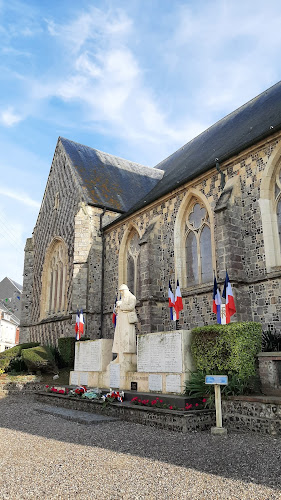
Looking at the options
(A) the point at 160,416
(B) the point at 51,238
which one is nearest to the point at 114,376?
(A) the point at 160,416

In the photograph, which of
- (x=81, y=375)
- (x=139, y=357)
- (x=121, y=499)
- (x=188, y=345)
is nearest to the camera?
(x=121, y=499)

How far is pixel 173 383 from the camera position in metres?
8.57

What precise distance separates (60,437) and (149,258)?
28.3 ft

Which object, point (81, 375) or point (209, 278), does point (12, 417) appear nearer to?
point (81, 375)

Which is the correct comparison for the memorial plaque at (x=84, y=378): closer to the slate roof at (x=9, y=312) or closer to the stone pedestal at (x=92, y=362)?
the stone pedestal at (x=92, y=362)

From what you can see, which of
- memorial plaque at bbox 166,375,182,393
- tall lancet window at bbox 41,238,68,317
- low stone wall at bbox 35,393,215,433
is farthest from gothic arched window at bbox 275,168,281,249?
tall lancet window at bbox 41,238,68,317

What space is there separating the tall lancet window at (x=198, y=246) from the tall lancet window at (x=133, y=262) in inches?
126

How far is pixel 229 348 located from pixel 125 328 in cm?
360

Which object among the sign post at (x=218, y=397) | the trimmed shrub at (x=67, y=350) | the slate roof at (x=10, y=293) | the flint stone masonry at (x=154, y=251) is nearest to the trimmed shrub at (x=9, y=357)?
the flint stone masonry at (x=154, y=251)

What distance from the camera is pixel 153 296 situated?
1409 cm

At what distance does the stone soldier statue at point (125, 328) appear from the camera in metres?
10.5

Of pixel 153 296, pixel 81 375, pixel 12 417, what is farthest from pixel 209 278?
pixel 12 417

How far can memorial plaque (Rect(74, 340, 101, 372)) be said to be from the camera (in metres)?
11.5

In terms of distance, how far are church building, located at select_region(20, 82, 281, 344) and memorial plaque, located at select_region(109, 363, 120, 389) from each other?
3.28 meters
